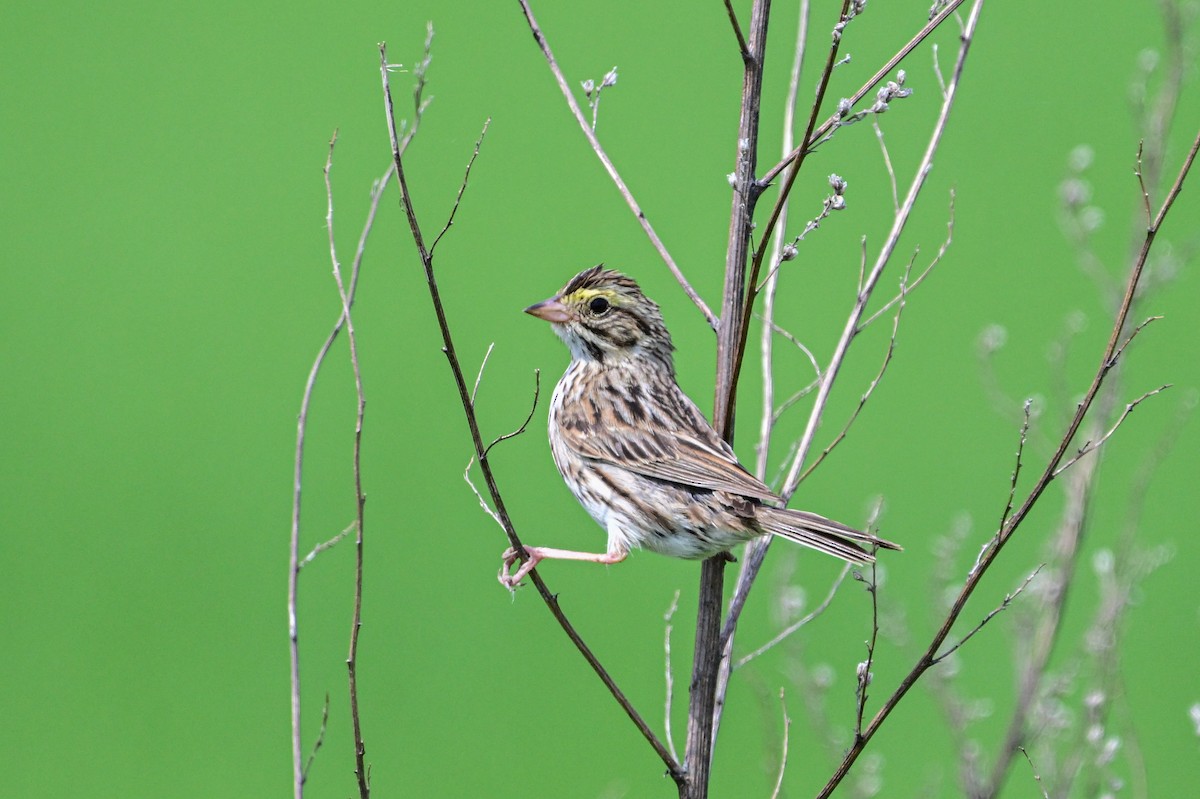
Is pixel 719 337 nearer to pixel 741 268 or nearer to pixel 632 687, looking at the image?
pixel 741 268

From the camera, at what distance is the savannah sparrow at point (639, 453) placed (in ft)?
13.5

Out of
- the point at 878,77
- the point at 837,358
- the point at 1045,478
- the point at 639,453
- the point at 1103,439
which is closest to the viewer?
the point at 1045,478

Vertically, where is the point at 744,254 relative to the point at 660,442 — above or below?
above

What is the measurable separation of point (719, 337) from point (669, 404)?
45.2 inches

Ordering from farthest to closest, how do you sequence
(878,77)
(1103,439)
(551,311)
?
(551,311) → (878,77) → (1103,439)

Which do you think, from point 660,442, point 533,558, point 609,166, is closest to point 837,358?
point 609,166

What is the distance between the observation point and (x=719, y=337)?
366 cm

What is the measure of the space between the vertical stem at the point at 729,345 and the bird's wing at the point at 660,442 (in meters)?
0.51

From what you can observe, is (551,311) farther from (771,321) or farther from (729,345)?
(729,345)

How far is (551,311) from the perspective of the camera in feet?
15.8

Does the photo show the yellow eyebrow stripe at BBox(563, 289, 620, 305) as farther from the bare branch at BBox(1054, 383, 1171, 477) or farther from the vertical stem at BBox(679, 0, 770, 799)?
the bare branch at BBox(1054, 383, 1171, 477)

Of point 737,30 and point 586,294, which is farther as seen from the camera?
point 586,294

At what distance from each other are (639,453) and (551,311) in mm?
631

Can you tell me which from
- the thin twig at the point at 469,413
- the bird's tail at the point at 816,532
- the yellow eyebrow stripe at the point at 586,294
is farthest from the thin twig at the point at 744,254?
the yellow eyebrow stripe at the point at 586,294
